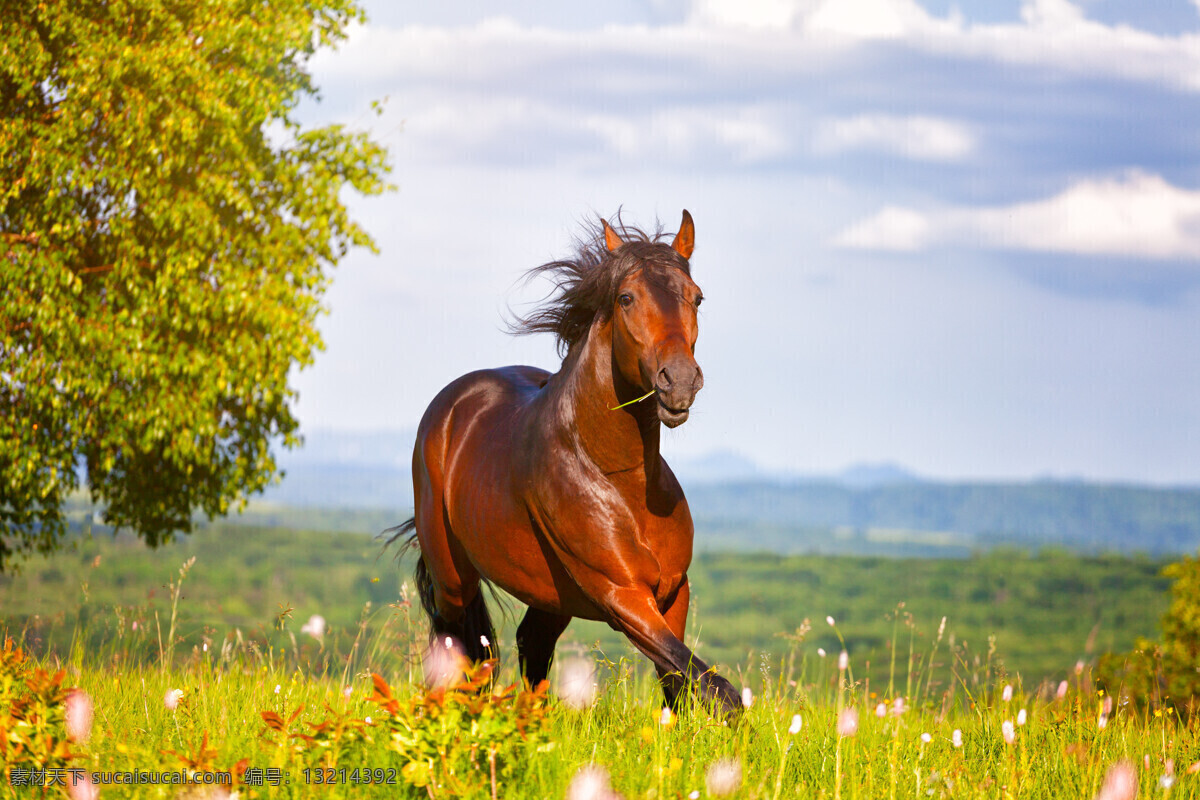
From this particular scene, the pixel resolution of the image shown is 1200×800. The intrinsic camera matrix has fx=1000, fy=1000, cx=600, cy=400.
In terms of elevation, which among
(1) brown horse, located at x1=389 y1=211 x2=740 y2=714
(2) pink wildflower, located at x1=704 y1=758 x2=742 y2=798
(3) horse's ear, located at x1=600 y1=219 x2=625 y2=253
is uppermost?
(3) horse's ear, located at x1=600 y1=219 x2=625 y2=253

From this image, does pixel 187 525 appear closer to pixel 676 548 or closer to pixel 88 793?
pixel 676 548

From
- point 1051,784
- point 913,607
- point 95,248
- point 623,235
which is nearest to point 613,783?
point 1051,784

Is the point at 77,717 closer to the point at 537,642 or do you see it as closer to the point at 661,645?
the point at 661,645

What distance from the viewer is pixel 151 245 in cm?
1256

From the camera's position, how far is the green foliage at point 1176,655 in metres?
11.5

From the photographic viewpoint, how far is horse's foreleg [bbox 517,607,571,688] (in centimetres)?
Result: 672

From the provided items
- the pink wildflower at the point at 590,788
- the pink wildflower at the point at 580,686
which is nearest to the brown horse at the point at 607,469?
the pink wildflower at the point at 580,686

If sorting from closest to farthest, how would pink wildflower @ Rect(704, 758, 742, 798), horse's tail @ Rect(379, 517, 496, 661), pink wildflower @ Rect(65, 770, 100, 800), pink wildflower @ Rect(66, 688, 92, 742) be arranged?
pink wildflower @ Rect(65, 770, 100, 800) < pink wildflower @ Rect(704, 758, 742, 798) < pink wildflower @ Rect(66, 688, 92, 742) < horse's tail @ Rect(379, 517, 496, 661)

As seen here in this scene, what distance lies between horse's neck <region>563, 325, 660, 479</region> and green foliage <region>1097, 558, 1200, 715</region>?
8.82 meters

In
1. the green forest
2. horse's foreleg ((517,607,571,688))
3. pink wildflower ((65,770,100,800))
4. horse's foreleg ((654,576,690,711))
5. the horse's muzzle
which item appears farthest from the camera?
the green forest

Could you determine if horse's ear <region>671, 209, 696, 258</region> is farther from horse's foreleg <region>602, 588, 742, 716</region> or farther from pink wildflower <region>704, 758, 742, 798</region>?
pink wildflower <region>704, 758, 742, 798</region>

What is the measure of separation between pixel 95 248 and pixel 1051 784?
40.9ft

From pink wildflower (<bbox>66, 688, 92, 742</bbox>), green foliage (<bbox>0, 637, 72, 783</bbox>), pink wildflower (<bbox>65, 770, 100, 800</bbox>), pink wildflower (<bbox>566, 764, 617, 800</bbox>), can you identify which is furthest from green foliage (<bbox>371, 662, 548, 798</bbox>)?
green foliage (<bbox>0, 637, 72, 783</bbox>)

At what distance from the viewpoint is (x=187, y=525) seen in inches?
549
